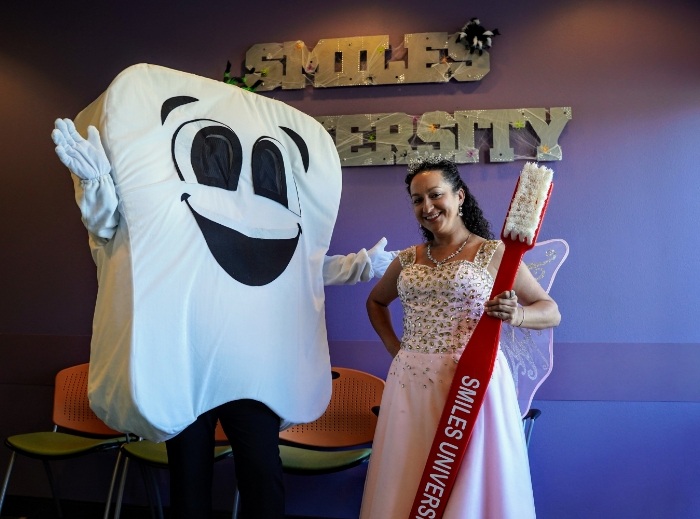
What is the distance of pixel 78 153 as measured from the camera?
1.68 metres

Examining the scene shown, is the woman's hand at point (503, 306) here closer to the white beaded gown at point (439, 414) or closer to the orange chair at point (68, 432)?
the white beaded gown at point (439, 414)

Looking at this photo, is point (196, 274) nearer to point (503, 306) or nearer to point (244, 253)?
point (244, 253)

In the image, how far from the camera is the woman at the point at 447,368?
186 centimetres

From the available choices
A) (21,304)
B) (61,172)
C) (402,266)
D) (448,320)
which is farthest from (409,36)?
(21,304)

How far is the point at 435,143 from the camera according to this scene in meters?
3.12

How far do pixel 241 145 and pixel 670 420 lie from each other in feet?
7.82

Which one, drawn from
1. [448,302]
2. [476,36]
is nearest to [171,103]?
[448,302]

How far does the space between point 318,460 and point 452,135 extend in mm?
1701

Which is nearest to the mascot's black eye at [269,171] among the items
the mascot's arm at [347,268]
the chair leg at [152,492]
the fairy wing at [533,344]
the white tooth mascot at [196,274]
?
the white tooth mascot at [196,274]

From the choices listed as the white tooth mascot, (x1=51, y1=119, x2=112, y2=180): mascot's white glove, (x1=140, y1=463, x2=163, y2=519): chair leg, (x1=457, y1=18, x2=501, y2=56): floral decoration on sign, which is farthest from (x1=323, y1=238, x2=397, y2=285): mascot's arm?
(x1=140, y1=463, x2=163, y2=519): chair leg

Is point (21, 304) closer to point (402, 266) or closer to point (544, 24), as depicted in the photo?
point (402, 266)

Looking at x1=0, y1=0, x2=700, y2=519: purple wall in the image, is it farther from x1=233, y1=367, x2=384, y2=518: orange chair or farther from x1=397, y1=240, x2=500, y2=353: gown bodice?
x1=397, y1=240, x2=500, y2=353: gown bodice

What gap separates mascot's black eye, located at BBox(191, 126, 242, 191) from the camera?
1.95 m

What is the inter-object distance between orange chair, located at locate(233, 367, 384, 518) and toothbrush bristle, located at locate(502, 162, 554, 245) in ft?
4.18
